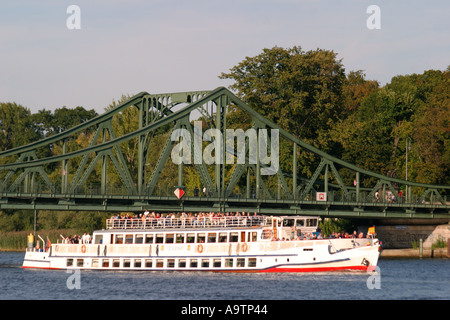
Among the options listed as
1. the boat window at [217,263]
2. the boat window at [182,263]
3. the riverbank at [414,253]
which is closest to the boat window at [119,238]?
the boat window at [182,263]

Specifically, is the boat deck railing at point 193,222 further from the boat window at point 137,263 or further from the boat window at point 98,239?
the boat window at point 137,263

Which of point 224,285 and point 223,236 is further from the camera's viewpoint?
point 223,236

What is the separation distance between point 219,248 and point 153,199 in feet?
49.6

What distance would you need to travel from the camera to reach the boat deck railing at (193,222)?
284 feet

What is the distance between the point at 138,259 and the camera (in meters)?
87.6

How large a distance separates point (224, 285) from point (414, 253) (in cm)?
4431

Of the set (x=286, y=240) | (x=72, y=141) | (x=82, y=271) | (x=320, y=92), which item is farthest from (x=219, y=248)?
(x=72, y=141)

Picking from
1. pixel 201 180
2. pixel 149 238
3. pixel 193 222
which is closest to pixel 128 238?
pixel 149 238

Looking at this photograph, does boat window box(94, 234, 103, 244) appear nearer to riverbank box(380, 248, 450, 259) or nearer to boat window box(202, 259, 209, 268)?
boat window box(202, 259, 209, 268)

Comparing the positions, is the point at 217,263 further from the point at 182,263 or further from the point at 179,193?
the point at 179,193

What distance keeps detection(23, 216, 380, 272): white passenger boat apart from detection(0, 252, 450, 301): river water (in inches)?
55.6

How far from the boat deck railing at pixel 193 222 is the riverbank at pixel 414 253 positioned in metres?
26.5

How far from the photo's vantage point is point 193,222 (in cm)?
8788
